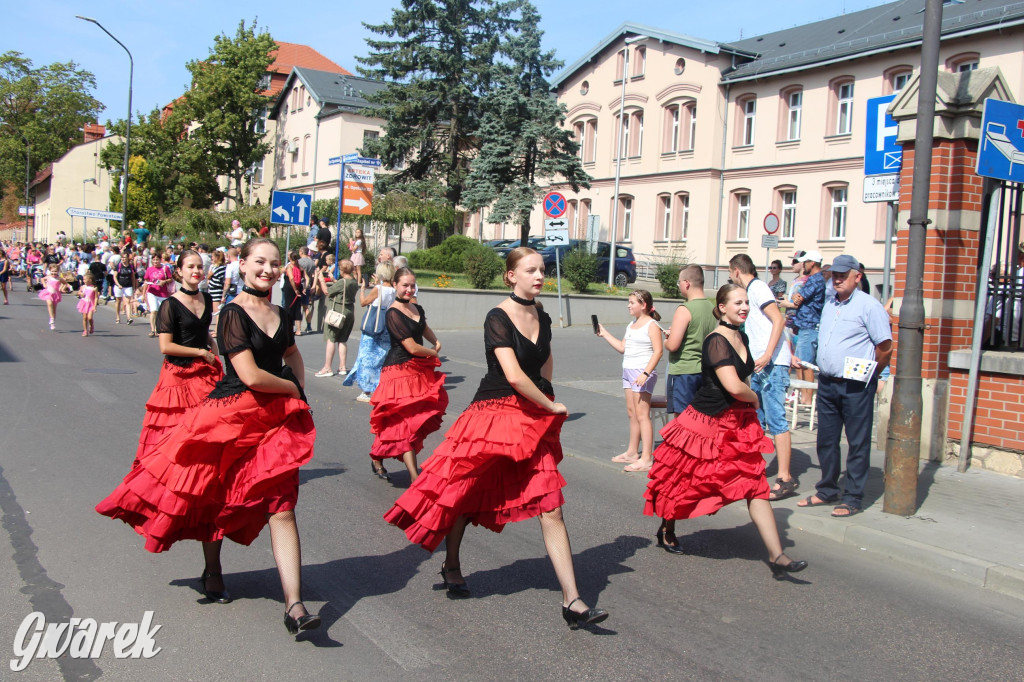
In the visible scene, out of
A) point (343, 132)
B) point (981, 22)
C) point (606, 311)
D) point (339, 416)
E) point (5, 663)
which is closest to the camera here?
point (5, 663)

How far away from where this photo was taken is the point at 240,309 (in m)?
4.12

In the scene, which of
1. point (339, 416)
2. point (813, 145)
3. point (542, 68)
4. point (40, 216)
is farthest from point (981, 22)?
point (40, 216)

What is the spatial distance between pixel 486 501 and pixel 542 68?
97.7 ft

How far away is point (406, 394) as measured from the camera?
7.15 meters

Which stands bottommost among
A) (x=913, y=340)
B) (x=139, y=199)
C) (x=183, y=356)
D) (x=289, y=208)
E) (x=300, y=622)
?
(x=300, y=622)

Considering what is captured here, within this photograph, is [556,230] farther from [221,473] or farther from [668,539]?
[221,473]

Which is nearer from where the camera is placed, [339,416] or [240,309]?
[240,309]

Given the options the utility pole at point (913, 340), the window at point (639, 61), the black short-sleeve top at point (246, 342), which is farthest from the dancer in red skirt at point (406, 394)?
the window at point (639, 61)

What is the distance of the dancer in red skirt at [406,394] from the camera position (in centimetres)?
712

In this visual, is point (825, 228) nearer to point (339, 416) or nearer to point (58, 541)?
point (339, 416)

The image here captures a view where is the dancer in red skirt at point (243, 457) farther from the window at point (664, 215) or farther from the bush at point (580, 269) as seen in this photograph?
the window at point (664, 215)

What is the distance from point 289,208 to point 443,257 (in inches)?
457

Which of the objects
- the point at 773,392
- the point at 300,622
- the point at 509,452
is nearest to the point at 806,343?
the point at 773,392

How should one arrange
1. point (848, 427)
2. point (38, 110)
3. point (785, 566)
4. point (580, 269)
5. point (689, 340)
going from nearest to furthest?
point (785, 566), point (848, 427), point (689, 340), point (580, 269), point (38, 110)
